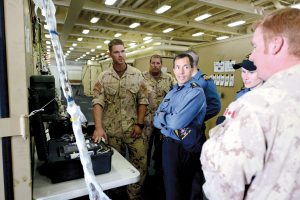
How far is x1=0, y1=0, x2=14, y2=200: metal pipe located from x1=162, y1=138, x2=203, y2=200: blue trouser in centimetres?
111

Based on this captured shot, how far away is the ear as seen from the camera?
2.26 ft

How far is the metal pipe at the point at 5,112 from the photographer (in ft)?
2.46

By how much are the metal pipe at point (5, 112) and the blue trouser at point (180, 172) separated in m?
1.11

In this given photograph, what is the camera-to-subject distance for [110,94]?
2045mm

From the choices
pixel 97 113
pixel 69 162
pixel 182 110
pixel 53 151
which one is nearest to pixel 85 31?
pixel 97 113

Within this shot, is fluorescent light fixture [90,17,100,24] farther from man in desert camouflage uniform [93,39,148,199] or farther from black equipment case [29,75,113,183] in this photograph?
black equipment case [29,75,113,183]

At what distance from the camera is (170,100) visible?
1802 mm

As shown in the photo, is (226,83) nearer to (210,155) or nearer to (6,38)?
(210,155)

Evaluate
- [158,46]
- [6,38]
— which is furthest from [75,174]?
[158,46]

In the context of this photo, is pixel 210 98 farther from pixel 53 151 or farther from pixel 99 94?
pixel 53 151

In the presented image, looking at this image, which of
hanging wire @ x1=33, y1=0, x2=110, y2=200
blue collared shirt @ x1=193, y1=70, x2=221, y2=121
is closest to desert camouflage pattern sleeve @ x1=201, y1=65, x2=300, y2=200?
→ hanging wire @ x1=33, y1=0, x2=110, y2=200

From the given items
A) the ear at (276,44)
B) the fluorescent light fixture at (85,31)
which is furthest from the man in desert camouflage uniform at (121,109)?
the fluorescent light fixture at (85,31)

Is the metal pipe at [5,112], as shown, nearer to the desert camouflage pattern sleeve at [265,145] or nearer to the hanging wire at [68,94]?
the hanging wire at [68,94]

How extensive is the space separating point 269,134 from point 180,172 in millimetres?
1155
